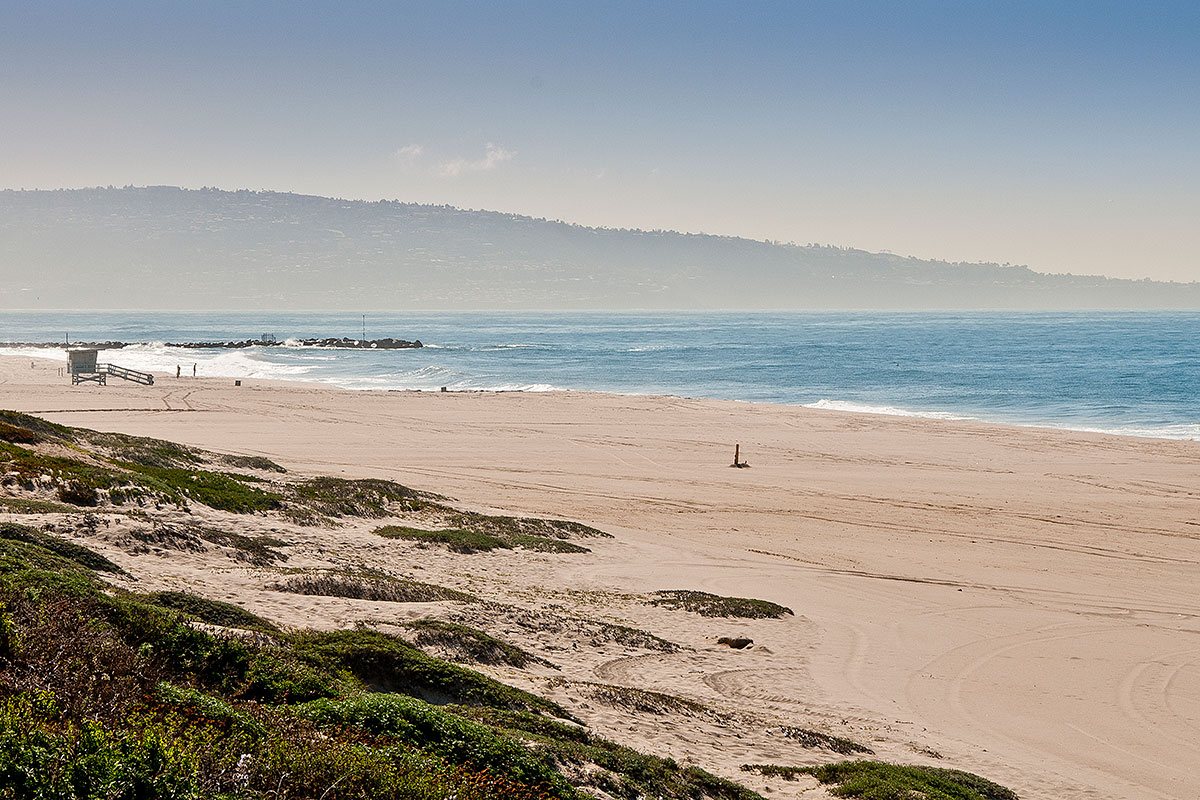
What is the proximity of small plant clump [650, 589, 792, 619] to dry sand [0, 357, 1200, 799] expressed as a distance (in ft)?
1.01

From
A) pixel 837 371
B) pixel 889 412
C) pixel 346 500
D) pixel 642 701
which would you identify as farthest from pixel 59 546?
pixel 837 371

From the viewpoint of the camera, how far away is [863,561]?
18.9m

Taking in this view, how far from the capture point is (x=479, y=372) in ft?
245

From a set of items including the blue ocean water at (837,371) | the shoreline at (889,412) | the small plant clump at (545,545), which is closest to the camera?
the small plant clump at (545,545)

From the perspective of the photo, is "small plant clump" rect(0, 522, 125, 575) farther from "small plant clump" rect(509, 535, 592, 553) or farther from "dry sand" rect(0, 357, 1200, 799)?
"small plant clump" rect(509, 535, 592, 553)

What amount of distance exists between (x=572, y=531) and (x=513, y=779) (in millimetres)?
12727

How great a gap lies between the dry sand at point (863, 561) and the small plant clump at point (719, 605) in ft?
1.01

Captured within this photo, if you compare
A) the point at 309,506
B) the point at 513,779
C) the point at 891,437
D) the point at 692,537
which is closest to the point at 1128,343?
the point at 891,437

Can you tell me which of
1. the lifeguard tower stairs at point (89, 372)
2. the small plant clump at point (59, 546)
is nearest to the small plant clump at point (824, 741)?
the small plant clump at point (59, 546)

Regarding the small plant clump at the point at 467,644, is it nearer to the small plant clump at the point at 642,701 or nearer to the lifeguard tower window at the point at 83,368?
the small plant clump at the point at 642,701

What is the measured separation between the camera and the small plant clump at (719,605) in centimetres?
1400

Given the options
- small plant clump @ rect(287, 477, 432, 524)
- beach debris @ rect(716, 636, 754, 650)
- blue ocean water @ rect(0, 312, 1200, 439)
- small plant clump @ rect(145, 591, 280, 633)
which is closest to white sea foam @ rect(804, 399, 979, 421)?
blue ocean water @ rect(0, 312, 1200, 439)

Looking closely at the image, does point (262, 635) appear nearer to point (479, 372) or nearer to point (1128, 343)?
point (479, 372)

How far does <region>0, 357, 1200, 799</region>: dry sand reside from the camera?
10375 mm
